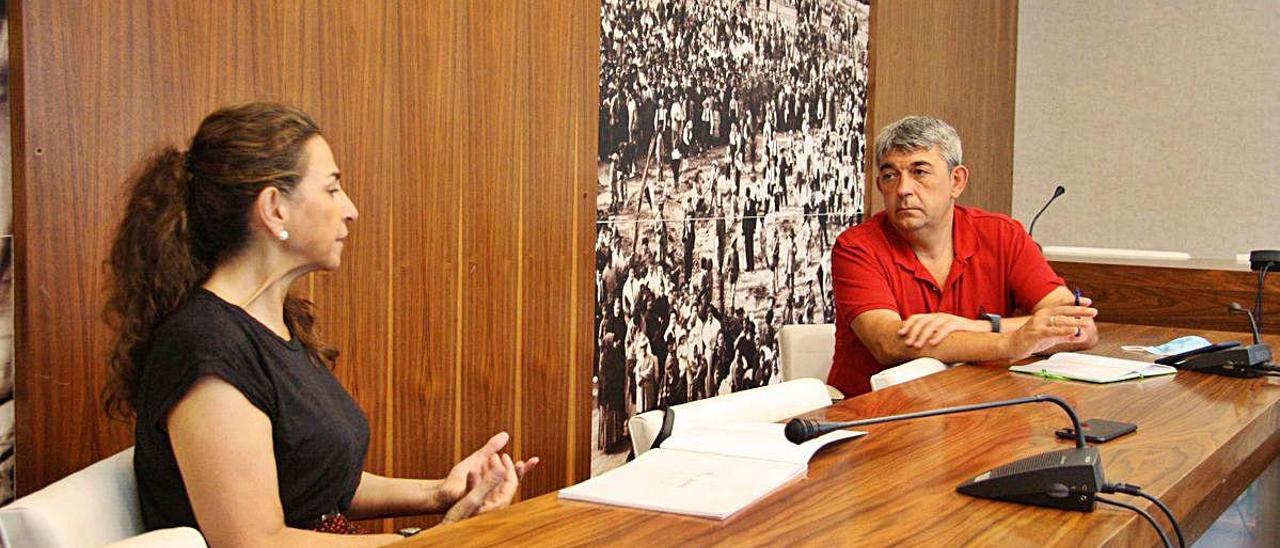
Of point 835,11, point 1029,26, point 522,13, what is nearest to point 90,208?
point 522,13

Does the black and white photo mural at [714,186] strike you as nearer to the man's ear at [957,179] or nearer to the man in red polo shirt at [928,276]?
the man in red polo shirt at [928,276]

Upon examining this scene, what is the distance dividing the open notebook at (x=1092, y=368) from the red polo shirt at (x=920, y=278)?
453 millimetres

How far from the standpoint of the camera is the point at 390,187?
11.1 feet

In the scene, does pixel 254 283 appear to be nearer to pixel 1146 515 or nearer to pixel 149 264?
pixel 149 264

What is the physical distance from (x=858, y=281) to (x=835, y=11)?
2381mm

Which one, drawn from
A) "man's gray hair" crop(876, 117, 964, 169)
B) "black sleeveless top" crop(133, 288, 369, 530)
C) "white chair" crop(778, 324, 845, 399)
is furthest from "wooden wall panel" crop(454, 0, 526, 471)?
"black sleeveless top" crop(133, 288, 369, 530)

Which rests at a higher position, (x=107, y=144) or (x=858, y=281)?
(x=107, y=144)

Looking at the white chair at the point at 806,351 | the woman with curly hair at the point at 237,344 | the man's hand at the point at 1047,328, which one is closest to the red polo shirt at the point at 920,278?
the white chair at the point at 806,351

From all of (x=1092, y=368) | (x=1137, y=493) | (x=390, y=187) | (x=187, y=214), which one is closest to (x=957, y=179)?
(x=1092, y=368)

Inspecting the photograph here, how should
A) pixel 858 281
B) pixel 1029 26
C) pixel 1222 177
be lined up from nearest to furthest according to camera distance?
pixel 858 281
pixel 1222 177
pixel 1029 26

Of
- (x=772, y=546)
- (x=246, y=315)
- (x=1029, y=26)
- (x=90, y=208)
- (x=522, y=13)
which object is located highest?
(x=1029, y=26)

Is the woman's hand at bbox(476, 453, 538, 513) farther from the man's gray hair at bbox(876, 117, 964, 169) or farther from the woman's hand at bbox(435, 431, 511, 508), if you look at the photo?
the man's gray hair at bbox(876, 117, 964, 169)

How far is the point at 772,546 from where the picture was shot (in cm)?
161

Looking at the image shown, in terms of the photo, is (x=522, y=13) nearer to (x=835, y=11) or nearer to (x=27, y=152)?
(x=27, y=152)
